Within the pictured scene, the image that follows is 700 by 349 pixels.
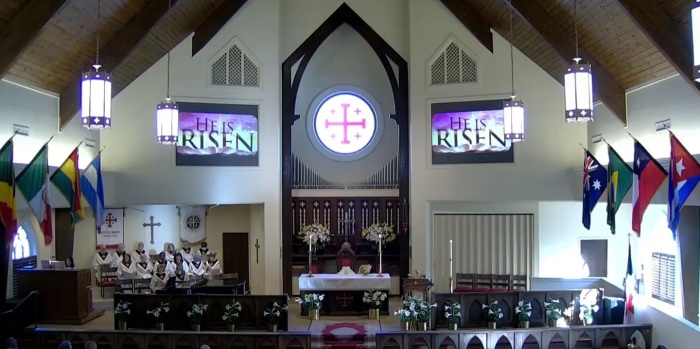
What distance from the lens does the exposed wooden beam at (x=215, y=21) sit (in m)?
15.0

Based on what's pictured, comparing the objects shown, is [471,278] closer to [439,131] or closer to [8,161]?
[439,131]

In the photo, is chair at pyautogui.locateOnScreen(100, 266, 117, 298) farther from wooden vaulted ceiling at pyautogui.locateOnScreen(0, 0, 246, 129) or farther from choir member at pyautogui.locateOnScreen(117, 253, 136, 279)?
→ wooden vaulted ceiling at pyautogui.locateOnScreen(0, 0, 246, 129)

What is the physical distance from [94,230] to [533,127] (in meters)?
12.1

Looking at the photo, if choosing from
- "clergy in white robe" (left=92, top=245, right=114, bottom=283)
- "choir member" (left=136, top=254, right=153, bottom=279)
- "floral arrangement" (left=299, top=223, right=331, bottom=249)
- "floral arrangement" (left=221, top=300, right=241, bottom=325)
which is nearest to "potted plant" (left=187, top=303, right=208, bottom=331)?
"floral arrangement" (left=221, top=300, right=241, bottom=325)

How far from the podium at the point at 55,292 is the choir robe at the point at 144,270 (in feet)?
8.96

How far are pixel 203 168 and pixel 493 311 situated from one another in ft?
26.0

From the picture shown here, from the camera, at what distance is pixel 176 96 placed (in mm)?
14844

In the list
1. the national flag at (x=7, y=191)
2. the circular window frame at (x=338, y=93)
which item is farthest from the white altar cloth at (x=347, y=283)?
the national flag at (x=7, y=191)

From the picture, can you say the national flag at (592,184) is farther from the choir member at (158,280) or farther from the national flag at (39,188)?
the national flag at (39,188)

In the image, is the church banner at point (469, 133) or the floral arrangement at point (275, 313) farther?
the church banner at point (469, 133)

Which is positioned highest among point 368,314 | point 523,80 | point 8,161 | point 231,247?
point 523,80

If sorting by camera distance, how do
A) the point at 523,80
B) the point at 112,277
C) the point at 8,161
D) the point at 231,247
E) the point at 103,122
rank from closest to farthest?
the point at 103,122 < the point at 8,161 < the point at 523,80 < the point at 112,277 < the point at 231,247

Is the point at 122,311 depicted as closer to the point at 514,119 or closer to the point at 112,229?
the point at 112,229

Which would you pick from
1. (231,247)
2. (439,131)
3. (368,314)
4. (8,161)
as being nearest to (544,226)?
(439,131)
